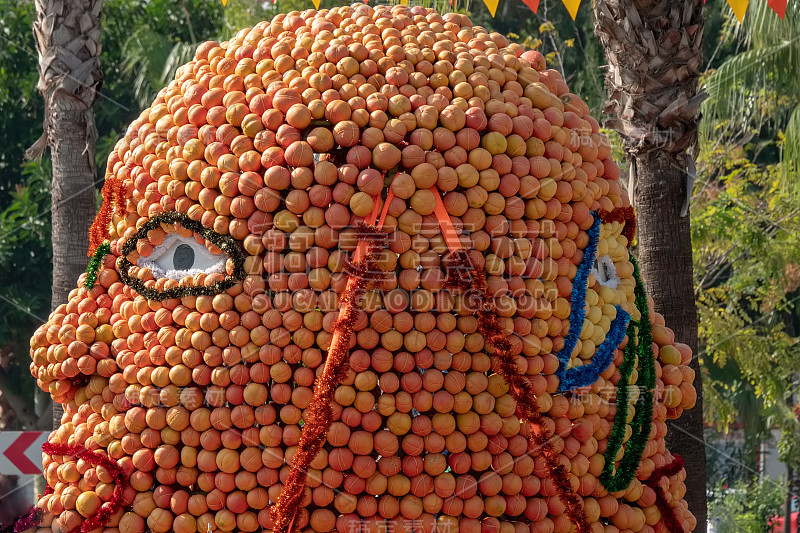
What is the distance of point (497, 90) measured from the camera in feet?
11.0

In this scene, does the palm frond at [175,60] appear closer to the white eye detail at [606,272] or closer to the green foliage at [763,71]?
the green foliage at [763,71]

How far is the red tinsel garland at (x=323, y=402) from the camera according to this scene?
9.55 feet

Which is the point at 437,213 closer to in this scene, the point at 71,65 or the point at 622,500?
the point at 622,500

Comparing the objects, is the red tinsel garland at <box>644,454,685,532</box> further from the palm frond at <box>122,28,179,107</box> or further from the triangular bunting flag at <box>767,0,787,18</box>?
the palm frond at <box>122,28,179,107</box>

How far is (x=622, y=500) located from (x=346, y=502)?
1.19 meters

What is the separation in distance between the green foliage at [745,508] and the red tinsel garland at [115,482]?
1016 centimetres

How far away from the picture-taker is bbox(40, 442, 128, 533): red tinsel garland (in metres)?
3.06

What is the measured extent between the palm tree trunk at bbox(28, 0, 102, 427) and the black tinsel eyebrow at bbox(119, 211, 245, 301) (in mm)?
2681

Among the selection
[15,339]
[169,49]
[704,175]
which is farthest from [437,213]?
[15,339]

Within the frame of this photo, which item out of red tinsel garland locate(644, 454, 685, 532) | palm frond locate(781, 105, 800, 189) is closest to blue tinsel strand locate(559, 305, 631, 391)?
red tinsel garland locate(644, 454, 685, 532)

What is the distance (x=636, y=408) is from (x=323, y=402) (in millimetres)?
1350

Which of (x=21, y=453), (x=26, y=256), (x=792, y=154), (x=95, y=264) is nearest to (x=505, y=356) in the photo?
(x=95, y=264)

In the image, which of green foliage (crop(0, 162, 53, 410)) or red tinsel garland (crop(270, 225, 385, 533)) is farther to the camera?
green foliage (crop(0, 162, 53, 410))

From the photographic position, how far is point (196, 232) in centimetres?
320
